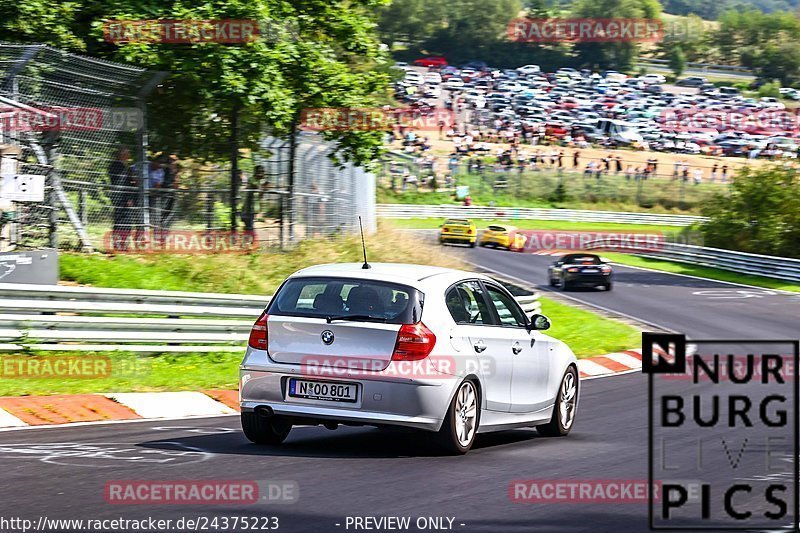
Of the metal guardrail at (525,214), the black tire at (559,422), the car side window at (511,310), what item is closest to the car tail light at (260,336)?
the car side window at (511,310)

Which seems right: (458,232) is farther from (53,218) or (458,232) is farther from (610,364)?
(53,218)

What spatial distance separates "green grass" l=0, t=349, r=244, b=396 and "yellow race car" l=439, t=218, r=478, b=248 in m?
32.9

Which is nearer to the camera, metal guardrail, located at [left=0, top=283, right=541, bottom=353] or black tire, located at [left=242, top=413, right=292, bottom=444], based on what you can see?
black tire, located at [left=242, top=413, right=292, bottom=444]

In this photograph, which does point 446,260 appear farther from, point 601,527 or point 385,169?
point 385,169

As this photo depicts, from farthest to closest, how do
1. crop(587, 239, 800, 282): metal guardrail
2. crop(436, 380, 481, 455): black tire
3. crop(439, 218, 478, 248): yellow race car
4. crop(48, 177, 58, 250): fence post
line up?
crop(439, 218, 478, 248): yellow race car < crop(587, 239, 800, 282): metal guardrail < crop(48, 177, 58, 250): fence post < crop(436, 380, 481, 455): black tire

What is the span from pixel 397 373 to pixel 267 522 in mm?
2401

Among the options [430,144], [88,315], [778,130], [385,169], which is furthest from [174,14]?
[778,130]

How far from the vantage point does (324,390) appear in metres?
8.15

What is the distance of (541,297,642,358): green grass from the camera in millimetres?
19875

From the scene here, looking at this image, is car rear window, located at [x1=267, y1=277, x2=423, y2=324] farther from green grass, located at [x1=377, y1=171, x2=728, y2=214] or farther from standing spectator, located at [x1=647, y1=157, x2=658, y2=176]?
standing spectator, located at [x1=647, y1=157, x2=658, y2=176]

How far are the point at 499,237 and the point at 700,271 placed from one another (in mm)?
8877

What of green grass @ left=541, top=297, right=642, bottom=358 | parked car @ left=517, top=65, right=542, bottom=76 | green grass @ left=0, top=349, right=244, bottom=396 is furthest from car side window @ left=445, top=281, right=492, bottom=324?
parked car @ left=517, top=65, right=542, bottom=76

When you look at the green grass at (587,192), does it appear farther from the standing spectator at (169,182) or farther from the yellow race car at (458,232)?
the standing spectator at (169,182)

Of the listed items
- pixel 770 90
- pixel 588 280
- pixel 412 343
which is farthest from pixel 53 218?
pixel 770 90
